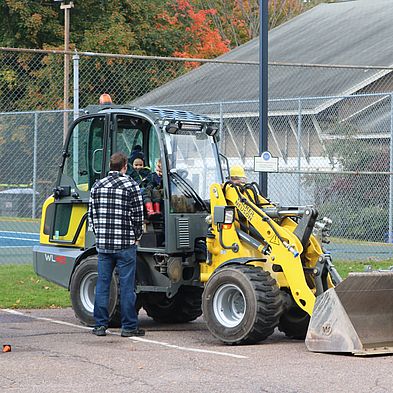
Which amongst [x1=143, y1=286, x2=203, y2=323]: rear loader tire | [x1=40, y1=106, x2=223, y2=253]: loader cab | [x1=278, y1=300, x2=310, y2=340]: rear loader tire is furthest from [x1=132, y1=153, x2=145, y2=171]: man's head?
[x1=278, y1=300, x2=310, y2=340]: rear loader tire

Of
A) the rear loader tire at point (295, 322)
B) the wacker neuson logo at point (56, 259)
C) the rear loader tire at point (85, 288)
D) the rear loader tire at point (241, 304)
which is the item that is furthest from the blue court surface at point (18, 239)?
the rear loader tire at point (241, 304)

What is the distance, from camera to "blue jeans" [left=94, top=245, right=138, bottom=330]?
12000 millimetres

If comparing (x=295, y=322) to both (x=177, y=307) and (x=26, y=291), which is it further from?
(x=26, y=291)

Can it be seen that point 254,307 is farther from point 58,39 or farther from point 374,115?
point 58,39

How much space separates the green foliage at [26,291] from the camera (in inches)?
587

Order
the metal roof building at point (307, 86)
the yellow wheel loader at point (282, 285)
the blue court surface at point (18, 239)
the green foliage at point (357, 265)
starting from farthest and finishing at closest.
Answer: the metal roof building at point (307, 86)
the blue court surface at point (18, 239)
the green foliage at point (357, 265)
the yellow wheel loader at point (282, 285)

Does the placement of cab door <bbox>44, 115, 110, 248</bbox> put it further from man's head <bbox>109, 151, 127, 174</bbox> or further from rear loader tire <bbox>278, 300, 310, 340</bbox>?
rear loader tire <bbox>278, 300, 310, 340</bbox>

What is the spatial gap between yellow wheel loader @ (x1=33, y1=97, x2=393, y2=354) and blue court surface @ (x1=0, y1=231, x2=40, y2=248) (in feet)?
27.8

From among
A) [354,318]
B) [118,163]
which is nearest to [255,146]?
[118,163]

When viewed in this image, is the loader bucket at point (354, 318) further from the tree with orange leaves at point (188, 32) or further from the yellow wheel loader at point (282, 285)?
the tree with orange leaves at point (188, 32)

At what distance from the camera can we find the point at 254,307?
11188mm

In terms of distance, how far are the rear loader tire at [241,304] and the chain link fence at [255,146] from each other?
7.95 metres

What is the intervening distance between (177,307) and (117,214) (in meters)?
2.01

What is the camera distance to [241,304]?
1165 cm
